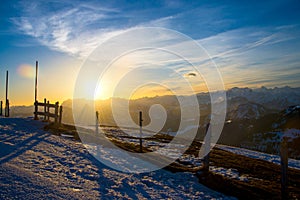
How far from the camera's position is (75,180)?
9.72 metres

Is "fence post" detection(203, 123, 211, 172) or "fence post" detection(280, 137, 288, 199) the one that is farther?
"fence post" detection(203, 123, 211, 172)

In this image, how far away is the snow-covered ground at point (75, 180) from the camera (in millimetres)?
8055

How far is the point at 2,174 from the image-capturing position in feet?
28.7

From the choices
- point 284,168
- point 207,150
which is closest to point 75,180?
point 207,150

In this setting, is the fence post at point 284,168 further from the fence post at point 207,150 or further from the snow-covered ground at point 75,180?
the fence post at point 207,150

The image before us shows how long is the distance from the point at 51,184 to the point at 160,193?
14.3 feet

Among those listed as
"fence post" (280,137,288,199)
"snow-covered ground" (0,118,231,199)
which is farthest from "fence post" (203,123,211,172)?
"fence post" (280,137,288,199)

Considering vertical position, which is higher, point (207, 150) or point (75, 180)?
point (207, 150)

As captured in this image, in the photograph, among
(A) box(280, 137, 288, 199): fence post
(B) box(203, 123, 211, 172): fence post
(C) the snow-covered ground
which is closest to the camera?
(C) the snow-covered ground

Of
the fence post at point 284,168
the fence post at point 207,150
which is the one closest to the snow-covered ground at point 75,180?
the fence post at point 207,150

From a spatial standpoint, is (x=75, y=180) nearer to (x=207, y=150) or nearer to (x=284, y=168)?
(x=207, y=150)

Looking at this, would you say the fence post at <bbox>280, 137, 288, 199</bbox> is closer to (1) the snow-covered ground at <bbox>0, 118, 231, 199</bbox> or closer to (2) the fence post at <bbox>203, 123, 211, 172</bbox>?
(1) the snow-covered ground at <bbox>0, 118, 231, 199</bbox>

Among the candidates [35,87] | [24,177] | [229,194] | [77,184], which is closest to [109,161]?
[77,184]

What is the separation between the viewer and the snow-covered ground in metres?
8.05
